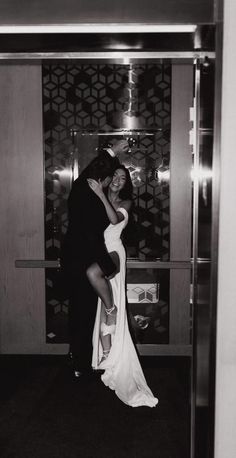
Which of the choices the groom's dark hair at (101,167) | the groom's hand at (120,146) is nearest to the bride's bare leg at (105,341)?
the groom's dark hair at (101,167)

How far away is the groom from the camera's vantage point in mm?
3672

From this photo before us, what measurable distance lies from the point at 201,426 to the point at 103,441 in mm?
1177

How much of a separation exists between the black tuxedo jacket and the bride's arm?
0.03 m

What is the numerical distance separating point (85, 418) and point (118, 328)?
2.20ft

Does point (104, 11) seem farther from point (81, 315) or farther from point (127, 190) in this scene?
point (81, 315)

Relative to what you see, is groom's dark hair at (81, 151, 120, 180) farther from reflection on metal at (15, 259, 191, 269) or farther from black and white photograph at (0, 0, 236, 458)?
reflection on metal at (15, 259, 191, 269)

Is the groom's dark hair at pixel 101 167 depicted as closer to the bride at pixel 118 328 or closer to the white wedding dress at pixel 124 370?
the bride at pixel 118 328

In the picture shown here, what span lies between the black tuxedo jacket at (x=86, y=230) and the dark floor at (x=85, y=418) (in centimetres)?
96

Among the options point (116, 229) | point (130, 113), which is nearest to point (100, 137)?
point (130, 113)

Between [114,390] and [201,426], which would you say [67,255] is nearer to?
[114,390]

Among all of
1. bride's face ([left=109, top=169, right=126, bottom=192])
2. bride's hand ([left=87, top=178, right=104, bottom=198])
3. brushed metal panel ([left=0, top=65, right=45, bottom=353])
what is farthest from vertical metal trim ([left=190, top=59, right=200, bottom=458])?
brushed metal panel ([left=0, top=65, right=45, bottom=353])

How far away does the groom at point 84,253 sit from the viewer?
3.67 m

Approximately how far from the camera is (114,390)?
353 cm

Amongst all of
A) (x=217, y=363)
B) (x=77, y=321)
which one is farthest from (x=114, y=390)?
(x=217, y=363)
